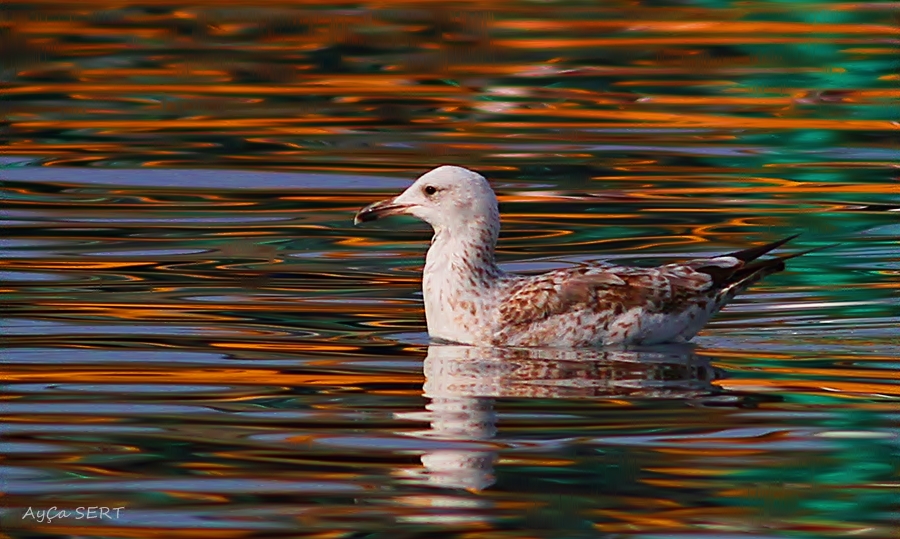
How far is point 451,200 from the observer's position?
1080cm

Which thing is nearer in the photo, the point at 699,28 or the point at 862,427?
the point at 862,427

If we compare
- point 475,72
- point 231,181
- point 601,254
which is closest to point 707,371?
point 601,254

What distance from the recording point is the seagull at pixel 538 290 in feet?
34.1

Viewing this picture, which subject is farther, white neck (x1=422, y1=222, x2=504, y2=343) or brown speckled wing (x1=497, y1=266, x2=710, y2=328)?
white neck (x1=422, y1=222, x2=504, y2=343)

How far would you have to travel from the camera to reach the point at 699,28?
21406 mm

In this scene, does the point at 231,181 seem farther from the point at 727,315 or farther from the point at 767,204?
the point at 727,315

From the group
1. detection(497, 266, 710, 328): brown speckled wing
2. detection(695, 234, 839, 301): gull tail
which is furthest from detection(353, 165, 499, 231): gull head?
detection(695, 234, 839, 301): gull tail

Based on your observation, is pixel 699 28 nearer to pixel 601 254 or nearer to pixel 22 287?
pixel 601 254

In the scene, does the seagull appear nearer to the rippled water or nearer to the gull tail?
the gull tail

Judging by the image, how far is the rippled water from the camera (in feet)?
25.8

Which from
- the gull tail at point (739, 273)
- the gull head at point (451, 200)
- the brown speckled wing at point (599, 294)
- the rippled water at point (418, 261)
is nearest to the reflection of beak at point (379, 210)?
the gull head at point (451, 200)

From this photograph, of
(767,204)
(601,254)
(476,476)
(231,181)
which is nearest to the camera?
(476,476)

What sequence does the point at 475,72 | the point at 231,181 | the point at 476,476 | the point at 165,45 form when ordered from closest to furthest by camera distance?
the point at 476,476
the point at 231,181
the point at 475,72
the point at 165,45

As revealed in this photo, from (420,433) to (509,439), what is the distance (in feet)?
1.17
